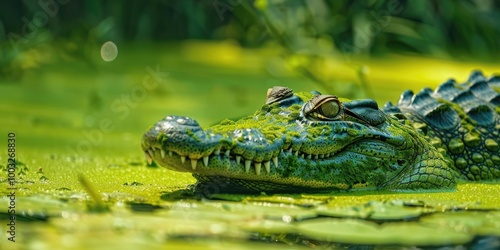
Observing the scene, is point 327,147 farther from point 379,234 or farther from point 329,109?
point 379,234

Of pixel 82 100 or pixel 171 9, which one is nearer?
pixel 82 100

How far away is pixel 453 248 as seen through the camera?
130 inches

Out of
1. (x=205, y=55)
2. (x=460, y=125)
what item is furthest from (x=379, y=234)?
(x=205, y=55)

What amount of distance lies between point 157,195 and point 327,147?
2.88ft

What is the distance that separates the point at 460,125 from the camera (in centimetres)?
556

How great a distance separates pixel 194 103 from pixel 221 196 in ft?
13.1

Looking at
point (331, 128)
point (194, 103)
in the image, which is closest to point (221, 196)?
point (331, 128)

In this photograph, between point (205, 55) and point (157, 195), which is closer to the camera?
point (157, 195)

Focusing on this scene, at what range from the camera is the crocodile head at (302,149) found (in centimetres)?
407

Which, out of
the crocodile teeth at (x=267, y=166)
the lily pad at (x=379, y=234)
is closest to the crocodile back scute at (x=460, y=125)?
the crocodile teeth at (x=267, y=166)

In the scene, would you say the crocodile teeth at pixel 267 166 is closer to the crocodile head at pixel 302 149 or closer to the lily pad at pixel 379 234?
the crocodile head at pixel 302 149

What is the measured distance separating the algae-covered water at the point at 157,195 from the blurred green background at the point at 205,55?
40 millimetres

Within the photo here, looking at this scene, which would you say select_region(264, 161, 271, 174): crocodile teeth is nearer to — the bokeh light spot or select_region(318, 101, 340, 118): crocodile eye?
select_region(318, 101, 340, 118): crocodile eye

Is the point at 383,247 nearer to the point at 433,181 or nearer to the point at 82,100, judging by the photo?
the point at 433,181
